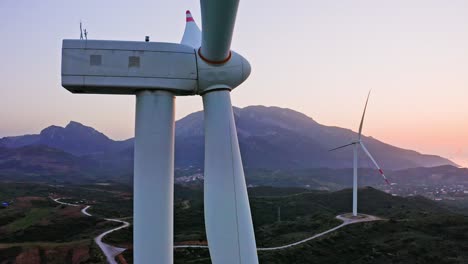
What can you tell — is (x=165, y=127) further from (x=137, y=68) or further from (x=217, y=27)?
(x=217, y=27)

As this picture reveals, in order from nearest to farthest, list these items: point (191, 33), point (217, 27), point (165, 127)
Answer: point (217, 27) → point (165, 127) → point (191, 33)

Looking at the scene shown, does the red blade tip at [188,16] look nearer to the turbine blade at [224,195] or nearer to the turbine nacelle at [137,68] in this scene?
the turbine nacelle at [137,68]

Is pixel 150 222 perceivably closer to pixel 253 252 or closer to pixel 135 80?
pixel 253 252

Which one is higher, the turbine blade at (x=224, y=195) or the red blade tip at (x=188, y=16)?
the red blade tip at (x=188, y=16)

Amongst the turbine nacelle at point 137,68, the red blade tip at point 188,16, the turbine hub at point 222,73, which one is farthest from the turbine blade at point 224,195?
the red blade tip at point 188,16

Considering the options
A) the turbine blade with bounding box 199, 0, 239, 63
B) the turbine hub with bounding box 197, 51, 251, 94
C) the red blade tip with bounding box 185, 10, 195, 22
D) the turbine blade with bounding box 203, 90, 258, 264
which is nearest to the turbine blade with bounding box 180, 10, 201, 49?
the red blade tip with bounding box 185, 10, 195, 22

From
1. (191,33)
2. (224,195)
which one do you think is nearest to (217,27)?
(224,195)
